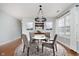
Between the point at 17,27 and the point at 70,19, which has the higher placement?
the point at 70,19

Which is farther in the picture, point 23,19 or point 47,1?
point 23,19

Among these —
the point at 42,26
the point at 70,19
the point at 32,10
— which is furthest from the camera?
the point at 70,19

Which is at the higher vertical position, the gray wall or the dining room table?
the gray wall

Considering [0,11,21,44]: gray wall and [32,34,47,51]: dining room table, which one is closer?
[0,11,21,44]: gray wall

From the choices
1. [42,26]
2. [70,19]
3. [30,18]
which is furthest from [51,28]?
[70,19]

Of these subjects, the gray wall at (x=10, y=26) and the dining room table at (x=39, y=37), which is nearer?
the gray wall at (x=10, y=26)

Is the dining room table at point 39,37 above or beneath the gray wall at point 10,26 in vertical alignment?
beneath

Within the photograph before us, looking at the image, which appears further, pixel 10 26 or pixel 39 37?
pixel 39 37

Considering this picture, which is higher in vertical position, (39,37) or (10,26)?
(10,26)

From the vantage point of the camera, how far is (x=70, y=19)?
13.3ft

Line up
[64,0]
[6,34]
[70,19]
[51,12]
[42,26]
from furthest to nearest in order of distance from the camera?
[70,19] < [6,34] < [42,26] < [51,12] < [64,0]

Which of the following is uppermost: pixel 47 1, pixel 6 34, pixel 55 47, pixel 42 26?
pixel 47 1

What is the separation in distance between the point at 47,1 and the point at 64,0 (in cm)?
21

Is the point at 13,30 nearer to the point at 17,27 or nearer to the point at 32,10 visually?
the point at 17,27
